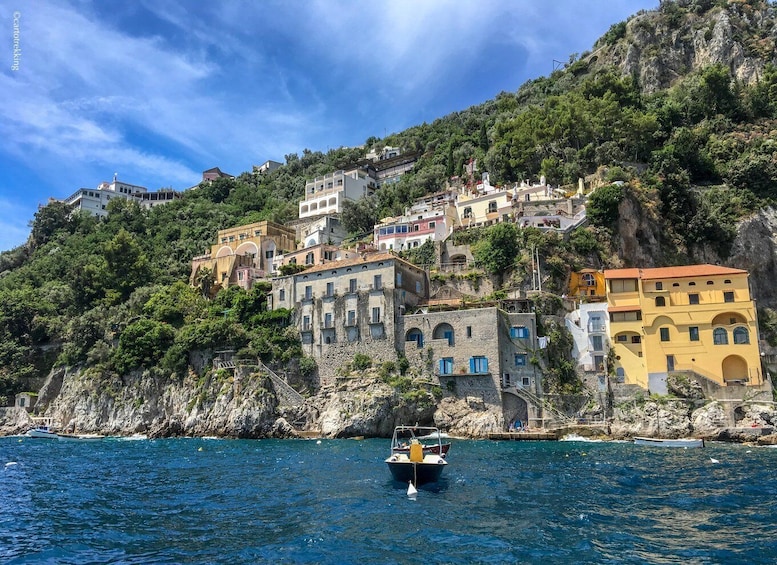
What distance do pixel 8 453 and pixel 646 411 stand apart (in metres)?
40.6

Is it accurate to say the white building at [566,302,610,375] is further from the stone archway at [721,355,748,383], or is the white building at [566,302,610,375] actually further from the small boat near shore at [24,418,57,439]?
the small boat near shore at [24,418,57,439]

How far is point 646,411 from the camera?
134 ft

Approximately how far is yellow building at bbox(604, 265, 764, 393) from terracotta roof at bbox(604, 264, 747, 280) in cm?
6

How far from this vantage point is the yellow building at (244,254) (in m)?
63.6

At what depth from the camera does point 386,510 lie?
19469 millimetres

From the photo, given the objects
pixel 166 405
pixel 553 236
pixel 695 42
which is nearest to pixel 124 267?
pixel 166 405

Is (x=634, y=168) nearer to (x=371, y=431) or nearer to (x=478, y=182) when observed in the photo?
(x=478, y=182)

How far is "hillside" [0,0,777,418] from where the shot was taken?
5184cm

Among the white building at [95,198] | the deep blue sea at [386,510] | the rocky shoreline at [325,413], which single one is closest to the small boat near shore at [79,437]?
the rocky shoreline at [325,413]

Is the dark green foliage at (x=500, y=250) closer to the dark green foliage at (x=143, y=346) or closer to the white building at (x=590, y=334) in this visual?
the white building at (x=590, y=334)

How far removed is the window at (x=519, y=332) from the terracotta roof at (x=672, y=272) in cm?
812

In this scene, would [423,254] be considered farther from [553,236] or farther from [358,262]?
[553,236]

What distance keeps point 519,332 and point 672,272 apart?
1228cm

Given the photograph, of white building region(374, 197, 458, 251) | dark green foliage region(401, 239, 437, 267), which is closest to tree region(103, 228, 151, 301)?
white building region(374, 197, 458, 251)
